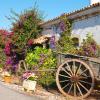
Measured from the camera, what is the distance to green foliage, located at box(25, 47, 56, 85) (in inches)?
625

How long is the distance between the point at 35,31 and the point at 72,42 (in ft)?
16.6

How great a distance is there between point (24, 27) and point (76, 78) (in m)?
9.93

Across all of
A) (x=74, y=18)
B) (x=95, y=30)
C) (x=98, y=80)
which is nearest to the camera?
(x=98, y=80)

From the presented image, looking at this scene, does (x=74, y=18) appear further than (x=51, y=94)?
Yes

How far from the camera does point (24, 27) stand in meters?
20.9

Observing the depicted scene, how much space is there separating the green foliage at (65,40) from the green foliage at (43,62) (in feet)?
2.41

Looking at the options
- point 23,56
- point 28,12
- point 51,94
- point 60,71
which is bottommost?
point 51,94

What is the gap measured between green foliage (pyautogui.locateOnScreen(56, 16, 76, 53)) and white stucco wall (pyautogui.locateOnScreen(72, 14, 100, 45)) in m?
0.41

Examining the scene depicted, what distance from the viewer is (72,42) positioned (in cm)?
1673

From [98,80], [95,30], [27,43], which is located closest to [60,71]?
[98,80]

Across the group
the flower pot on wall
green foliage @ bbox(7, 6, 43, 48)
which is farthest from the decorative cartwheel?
green foliage @ bbox(7, 6, 43, 48)

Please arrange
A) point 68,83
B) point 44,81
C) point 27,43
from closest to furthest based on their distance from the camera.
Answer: point 68,83 < point 44,81 < point 27,43

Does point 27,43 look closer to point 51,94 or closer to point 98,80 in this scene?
point 51,94

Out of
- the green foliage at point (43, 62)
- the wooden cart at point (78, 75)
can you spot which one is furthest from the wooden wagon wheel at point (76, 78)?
the green foliage at point (43, 62)
